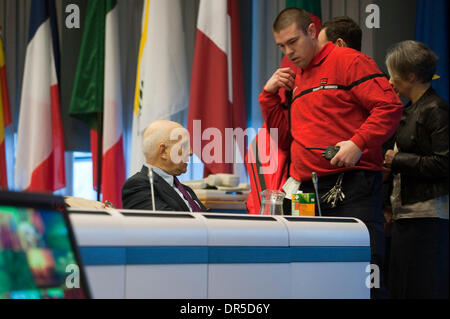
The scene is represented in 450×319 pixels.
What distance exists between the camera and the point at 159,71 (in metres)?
4.50

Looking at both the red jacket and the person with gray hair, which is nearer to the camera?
the red jacket

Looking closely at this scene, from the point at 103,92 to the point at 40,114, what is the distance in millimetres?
553

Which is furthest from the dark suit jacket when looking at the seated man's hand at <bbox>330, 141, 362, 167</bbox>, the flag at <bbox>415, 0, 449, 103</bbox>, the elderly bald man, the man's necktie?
the flag at <bbox>415, 0, 449, 103</bbox>

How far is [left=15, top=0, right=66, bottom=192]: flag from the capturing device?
16.5 ft

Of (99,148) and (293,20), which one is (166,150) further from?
(99,148)

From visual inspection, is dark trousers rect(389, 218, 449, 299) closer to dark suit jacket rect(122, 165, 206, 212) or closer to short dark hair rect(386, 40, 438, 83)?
short dark hair rect(386, 40, 438, 83)

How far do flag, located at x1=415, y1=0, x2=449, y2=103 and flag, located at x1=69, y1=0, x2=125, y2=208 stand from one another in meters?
2.33

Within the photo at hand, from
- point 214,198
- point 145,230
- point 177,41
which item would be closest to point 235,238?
point 145,230

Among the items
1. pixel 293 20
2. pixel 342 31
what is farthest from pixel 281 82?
pixel 342 31

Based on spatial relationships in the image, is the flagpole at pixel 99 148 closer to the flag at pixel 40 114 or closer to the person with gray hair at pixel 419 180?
the flag at pixel 40 114

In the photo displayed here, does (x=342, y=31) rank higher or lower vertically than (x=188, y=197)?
higher

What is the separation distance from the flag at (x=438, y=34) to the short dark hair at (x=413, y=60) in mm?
950

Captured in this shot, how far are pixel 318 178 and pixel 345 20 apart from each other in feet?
2.84
